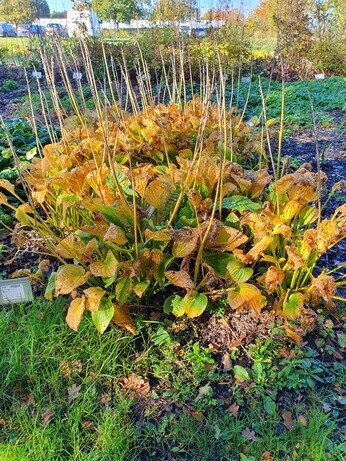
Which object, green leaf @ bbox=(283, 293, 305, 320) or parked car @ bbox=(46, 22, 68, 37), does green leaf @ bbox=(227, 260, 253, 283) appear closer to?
green leaf @ bbox=(283, 293, 305, 320)

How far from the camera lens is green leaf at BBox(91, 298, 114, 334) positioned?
5.27 feet

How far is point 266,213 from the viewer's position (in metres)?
1.66

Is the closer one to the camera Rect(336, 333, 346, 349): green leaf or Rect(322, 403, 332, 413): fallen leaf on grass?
Rect(322, 403, 332, 413): fallen leaf on grass

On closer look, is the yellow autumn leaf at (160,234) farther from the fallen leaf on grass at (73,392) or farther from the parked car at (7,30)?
the parked car at (7,30)

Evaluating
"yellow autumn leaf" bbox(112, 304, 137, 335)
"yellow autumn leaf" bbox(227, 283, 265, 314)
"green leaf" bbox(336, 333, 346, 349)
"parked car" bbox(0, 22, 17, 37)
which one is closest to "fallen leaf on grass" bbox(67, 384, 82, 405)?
"yellow autumn leaf" bbox(112, 304, 137, 335)

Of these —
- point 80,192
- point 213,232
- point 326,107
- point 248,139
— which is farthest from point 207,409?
point 326,107

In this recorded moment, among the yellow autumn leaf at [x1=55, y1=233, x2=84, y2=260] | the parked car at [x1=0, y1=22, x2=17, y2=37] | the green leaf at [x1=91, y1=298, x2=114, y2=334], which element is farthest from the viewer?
the parked car at [x1=0, y1=22, x2=17, y2=37]

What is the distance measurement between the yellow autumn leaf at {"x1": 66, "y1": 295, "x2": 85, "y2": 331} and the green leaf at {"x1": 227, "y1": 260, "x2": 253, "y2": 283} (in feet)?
1.95

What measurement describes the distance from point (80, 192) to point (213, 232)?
72 centimetres

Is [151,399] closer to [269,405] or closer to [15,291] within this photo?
[269,405]

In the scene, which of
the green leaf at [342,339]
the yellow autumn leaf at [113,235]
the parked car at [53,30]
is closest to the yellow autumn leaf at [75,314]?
the yellow autumn leaf at [113,235]

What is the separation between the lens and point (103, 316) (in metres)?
1.62

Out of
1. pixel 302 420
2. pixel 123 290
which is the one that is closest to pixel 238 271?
pixel 123 290

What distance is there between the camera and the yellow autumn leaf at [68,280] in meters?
1.62
